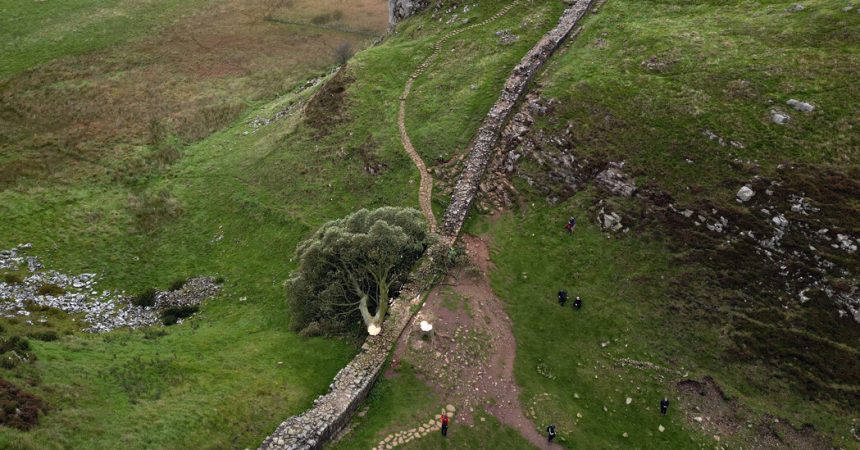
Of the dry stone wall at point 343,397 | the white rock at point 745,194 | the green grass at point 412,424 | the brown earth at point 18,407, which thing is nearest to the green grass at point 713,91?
the white rock at point 745,194

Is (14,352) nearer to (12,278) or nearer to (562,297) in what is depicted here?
(12,278)

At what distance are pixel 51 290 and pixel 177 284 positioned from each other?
11077 mm

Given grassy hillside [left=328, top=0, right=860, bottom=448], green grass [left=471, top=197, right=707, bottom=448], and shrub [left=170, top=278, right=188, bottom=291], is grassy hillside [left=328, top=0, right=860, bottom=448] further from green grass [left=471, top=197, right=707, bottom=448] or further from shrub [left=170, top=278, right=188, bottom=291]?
shrub [left=170, top=278, right=188, bottom=291]

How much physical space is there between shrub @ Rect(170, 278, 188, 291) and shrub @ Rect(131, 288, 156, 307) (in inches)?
67.2

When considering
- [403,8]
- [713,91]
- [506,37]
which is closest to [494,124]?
[506,37]

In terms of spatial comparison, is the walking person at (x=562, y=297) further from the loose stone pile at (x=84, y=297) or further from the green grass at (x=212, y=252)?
the loose stone pile at (x=84, y=297)

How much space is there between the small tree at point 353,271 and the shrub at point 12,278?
2970cm

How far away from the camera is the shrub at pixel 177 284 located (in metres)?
51.1

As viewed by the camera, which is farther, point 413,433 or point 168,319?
point 168,319

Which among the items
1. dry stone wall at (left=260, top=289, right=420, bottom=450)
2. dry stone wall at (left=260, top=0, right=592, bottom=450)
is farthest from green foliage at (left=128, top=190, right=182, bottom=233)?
dry stone wall at (left=260, top=289, right=420, bottom=450)

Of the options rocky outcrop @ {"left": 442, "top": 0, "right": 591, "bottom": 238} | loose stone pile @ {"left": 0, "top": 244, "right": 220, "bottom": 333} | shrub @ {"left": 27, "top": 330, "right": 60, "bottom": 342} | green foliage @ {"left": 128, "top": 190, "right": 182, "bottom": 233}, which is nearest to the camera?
shrub @ {"left": 27, "top": 330, "right": 60, "bottom": 342}

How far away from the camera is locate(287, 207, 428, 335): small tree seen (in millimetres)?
38156

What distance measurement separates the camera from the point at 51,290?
49438 mm

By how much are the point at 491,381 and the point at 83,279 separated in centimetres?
4159
